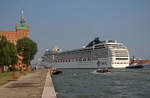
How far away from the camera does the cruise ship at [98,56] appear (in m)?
120

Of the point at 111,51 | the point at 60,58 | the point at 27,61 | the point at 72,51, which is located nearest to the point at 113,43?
the point at 111,51

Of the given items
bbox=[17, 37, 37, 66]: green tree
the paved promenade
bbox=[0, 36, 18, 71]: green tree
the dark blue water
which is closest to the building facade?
bbox=[17, 37, 37, 66]: green tree

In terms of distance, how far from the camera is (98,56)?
4980 inches

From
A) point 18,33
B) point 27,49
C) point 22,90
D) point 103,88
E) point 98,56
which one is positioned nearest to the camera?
point 22,90

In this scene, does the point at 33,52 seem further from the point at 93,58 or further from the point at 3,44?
the point at 93,58

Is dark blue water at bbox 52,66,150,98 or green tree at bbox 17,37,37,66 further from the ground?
green tree at bbox 17,37,37,66

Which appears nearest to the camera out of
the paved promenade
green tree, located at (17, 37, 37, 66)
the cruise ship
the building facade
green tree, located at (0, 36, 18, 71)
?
the paved promenade

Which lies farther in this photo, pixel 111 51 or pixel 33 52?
pixel 111 51

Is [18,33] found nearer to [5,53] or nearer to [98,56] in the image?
[98,56]

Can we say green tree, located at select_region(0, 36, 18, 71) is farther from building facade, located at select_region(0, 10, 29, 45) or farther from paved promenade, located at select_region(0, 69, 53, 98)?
building facade, located at select_region(0, 10, 29, 45)

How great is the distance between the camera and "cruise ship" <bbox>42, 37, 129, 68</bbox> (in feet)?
393

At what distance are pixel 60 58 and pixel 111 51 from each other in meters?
46.8

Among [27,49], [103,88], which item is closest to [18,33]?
[27,49]

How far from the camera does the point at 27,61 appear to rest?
8956 centimetres
